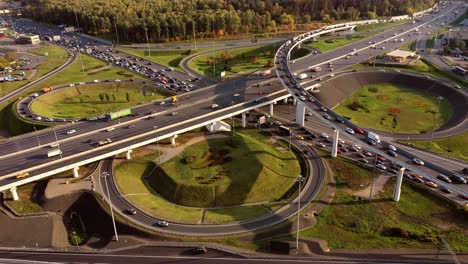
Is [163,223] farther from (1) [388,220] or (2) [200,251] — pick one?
(1) [388,220]

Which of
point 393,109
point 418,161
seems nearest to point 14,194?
point 418,161

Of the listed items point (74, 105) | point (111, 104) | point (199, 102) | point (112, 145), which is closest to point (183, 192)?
point (112, 145)

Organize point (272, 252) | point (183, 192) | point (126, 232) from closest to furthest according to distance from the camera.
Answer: point (272, 252) → point (126, 232) → point (183, 192)

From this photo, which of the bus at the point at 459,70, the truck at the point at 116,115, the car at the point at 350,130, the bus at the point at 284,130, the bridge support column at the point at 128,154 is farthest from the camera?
the bus at the point at 459,70

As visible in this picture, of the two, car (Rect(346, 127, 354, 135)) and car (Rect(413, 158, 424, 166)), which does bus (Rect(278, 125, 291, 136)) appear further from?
car (Rect(413, 158, 424, 166))

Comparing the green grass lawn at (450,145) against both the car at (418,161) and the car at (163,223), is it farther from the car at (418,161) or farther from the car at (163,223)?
the car at (163,223)

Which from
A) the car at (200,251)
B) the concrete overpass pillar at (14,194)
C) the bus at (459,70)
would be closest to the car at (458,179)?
the car at (200,251)

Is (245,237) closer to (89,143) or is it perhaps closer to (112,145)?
(112,145)
